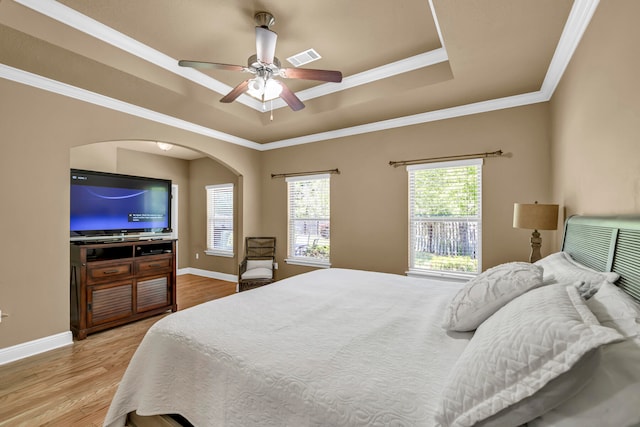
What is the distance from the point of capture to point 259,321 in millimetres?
1662

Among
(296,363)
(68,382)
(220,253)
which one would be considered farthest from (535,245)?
(220,253)

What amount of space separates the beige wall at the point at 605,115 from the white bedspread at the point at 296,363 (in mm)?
1205

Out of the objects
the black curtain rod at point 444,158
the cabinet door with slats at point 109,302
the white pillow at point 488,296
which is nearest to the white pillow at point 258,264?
the cabinet door with slats at point 109,302

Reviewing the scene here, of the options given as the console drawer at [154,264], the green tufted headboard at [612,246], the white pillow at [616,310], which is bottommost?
the console drawer at [154,264]

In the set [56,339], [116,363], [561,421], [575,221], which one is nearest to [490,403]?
[561,421]

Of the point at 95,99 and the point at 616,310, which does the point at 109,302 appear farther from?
the point at 616,310

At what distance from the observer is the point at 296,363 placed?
1186 millimetres

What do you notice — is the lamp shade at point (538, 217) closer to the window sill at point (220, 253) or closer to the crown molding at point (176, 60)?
the crown molding at point (176, 60)

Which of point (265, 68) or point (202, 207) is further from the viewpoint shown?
point (202, 207)

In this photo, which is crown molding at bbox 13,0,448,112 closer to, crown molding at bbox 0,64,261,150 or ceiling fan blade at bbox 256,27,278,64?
crown molding at bbox 0,64,261,150

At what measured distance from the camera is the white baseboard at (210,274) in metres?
6.00

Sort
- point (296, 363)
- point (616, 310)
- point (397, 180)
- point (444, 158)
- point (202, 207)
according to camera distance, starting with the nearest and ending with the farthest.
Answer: point (616, 310) → point (296, 363) → point (444, 158) → point (397, 180) → point (202, 207)

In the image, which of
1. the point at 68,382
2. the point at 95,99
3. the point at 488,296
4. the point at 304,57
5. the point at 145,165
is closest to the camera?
the point at 488,296

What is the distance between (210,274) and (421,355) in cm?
594
